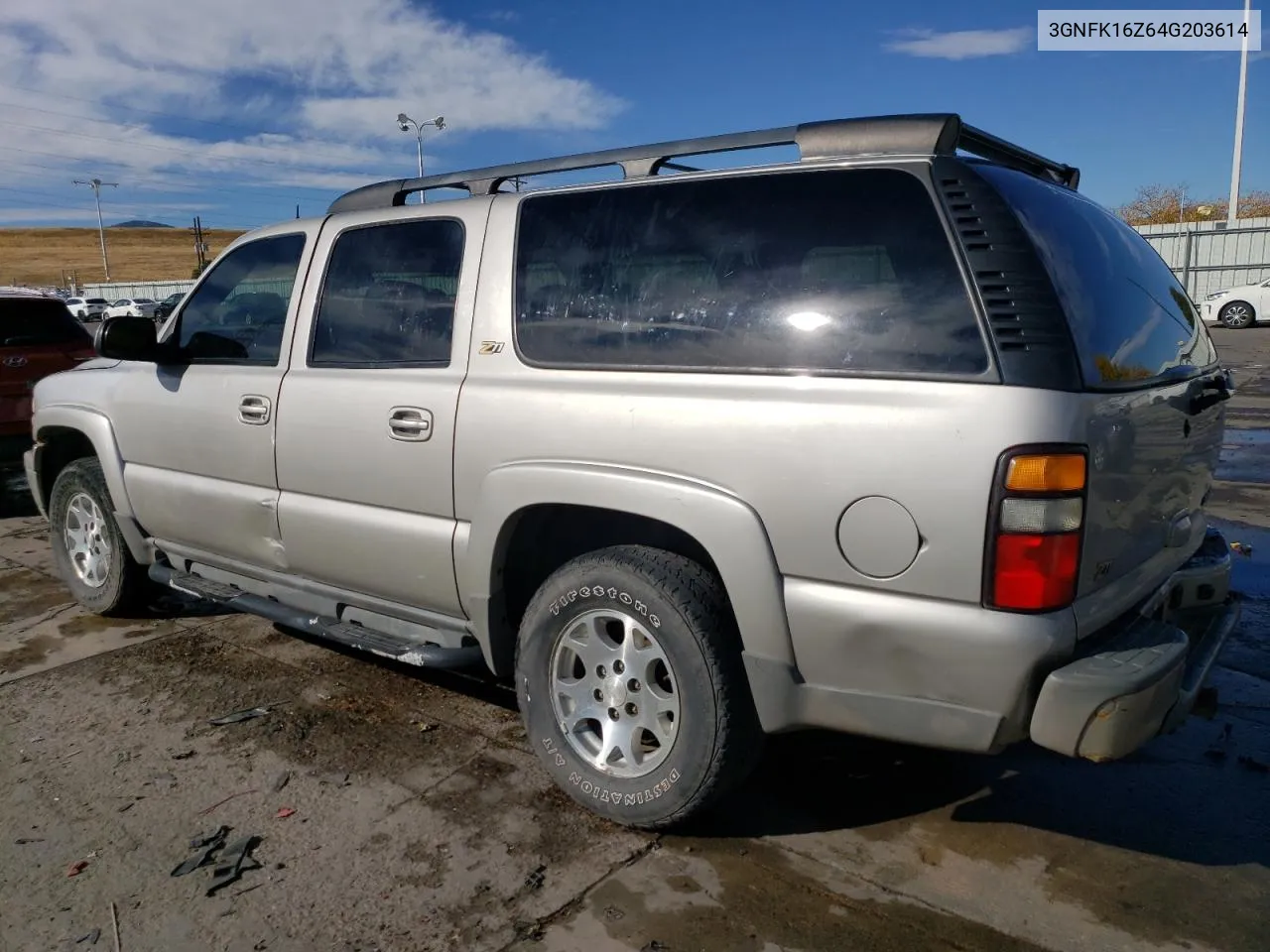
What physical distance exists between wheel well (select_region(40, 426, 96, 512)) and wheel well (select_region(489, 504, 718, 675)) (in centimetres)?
309

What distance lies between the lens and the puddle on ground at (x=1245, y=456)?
819 centimetres

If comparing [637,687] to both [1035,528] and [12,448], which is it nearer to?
[1035,528]

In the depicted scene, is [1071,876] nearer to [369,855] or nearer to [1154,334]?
[1154,334]

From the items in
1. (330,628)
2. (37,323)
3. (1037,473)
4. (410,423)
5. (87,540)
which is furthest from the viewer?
(37,323)

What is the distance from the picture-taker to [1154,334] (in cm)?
290

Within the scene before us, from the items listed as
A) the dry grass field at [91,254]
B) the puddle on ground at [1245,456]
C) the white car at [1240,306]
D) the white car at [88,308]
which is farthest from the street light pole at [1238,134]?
the dry grass field at [91,254]

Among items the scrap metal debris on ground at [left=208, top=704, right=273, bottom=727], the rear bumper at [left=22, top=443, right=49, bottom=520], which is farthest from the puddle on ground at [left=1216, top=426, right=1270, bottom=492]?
the rear bumper at [left=22, top=443, right=49, bottom=520]

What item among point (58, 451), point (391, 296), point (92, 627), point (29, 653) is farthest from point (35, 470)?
point (391, 296)

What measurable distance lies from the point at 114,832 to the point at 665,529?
202 centimetres

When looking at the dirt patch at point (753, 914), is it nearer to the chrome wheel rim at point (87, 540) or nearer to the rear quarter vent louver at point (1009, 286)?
the rear quarter vent louver at point (1009, 286)

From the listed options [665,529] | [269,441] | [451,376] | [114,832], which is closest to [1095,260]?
[665,529]

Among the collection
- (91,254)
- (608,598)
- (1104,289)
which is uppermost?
(91,254)

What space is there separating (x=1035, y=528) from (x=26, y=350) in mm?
8515

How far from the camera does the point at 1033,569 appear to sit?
2.30 metres
